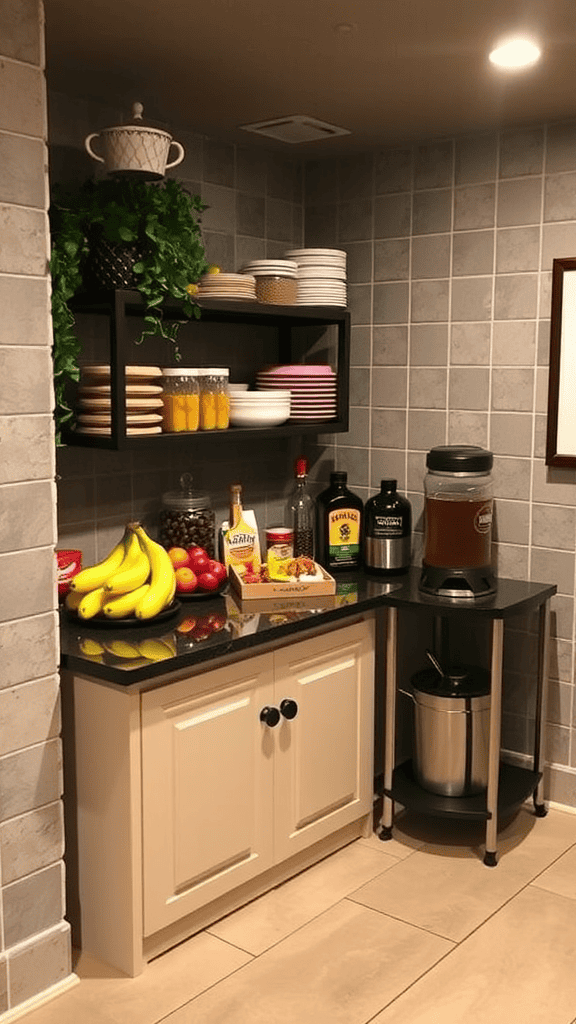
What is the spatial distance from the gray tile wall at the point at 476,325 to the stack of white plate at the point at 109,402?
3.49 feet

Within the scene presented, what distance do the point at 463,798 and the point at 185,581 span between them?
1.06 meters

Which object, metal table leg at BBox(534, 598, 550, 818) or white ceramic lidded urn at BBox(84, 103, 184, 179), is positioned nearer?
white ceramic lidded urn at BBox(84, 103, 184, 179)

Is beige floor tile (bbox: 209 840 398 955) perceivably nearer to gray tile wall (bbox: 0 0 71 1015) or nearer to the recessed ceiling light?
gray tile wall (bbox: 0 0 71 1015)

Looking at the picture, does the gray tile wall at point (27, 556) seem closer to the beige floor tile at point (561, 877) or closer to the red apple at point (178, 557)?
the red apple at point (178, 557)

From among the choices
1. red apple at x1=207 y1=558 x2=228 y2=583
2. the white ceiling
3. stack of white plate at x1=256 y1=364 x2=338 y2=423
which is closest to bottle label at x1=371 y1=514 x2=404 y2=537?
stack of white plate at x1=256 y1=364 x2=338 y2=423

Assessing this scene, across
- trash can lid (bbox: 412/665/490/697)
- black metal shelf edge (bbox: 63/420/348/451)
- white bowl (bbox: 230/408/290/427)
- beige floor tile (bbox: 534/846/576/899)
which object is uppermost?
white bowl (bbox: 230/408/290/427)

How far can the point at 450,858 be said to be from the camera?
9.98 ft

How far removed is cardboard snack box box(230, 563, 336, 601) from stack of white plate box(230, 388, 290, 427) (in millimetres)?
451

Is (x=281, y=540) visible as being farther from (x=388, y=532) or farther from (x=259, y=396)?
(x=259, y=396)

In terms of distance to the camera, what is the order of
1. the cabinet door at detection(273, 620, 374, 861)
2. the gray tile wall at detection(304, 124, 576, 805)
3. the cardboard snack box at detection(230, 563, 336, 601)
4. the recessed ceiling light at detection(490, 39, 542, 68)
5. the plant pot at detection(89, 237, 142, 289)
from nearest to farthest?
the recessed ceiling light at detection(490, 39, 542, 68)
the plant pot at detection(89, 237, 142, 289)
the cabinet door at detection(273, 620, 374, 861)
the cardboard snack box at detection(230, 563, 336, 601)
the gray tile wall at detection(304, 124, 576, 805)

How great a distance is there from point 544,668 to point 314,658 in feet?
2.58

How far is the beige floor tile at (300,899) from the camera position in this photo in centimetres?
264

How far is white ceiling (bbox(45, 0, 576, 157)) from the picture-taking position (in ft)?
7.32

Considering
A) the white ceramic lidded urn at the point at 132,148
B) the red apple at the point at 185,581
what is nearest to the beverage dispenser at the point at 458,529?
the red apple at the point at 185,581
